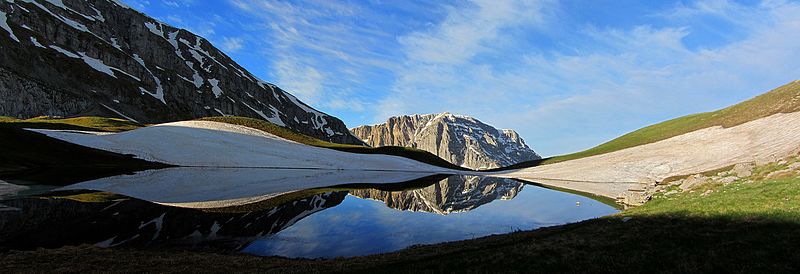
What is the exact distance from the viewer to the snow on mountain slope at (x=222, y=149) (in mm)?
80375

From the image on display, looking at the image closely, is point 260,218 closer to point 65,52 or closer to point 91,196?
point 91,196

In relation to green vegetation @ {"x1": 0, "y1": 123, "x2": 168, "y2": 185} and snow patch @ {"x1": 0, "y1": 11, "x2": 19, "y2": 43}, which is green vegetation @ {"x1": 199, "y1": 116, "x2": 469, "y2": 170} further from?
snow patch @ {"x1": 0, "y1": 11, "x2": 19, "y2": 43}

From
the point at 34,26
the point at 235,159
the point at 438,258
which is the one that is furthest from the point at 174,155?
the point at 34,26

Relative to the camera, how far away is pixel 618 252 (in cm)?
1403

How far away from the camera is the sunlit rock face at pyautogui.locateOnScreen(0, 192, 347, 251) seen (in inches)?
883

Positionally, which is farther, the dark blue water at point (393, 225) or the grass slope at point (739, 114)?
the grass slope at point (739, 114)

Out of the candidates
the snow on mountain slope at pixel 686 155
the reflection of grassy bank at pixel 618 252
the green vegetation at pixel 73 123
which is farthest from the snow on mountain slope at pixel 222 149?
the reflection of grassy bank at pixel 618 252

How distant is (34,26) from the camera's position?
6284 inches

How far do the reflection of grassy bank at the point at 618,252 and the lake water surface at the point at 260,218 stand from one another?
3391 mm

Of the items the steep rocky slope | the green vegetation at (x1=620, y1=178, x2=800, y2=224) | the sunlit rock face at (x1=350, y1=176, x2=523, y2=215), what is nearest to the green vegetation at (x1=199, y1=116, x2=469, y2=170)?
the sunlit rock face at (x1=350, y1=176, x2=523, y2=215)

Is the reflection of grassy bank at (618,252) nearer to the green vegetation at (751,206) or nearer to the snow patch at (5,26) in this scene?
the green vegetation at (751,206)

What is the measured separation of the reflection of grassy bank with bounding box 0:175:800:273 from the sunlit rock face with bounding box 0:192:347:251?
9.28 feet

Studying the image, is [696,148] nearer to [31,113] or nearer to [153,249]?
[153,249]

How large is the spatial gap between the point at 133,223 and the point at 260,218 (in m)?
8.74
